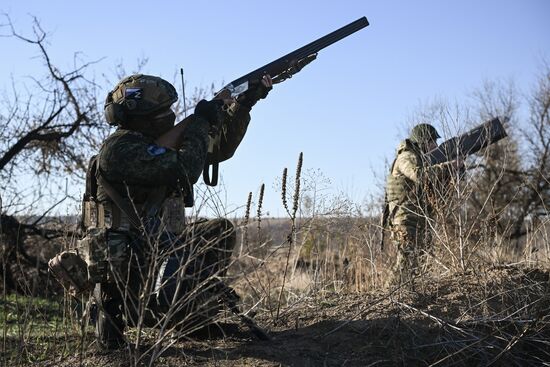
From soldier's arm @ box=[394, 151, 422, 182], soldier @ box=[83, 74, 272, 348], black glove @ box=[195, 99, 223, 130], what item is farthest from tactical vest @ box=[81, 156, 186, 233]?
soldier's arm @ box=[394, 151, 422, 182]

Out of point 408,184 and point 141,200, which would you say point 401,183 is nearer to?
point 408,184

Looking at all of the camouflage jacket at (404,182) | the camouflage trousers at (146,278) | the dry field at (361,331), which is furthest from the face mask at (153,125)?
the camouflage jacket at (404,182)

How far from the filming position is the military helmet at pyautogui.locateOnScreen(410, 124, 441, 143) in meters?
8.02

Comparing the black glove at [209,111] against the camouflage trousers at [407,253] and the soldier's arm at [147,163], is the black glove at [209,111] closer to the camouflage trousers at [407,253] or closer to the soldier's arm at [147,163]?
the soldier's arm at [147,163]

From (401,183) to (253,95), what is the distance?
321 centimetres

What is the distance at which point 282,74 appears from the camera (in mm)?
6371

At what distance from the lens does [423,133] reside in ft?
26.2

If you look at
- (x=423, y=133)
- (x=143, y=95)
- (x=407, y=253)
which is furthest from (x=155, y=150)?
(x=423, y=133)

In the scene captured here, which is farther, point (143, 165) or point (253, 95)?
point (253, 95)

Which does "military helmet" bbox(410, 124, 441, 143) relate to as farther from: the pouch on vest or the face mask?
the pouch on vest

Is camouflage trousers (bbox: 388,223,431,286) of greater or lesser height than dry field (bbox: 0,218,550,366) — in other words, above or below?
above

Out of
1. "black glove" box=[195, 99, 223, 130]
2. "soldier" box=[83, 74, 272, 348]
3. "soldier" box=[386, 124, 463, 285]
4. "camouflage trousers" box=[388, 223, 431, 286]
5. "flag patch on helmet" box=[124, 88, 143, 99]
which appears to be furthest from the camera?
"soldier" box=[386, 124, 463, 285]

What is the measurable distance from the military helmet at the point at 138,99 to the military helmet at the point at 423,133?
12.2 ft

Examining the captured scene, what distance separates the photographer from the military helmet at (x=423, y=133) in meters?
8.02
